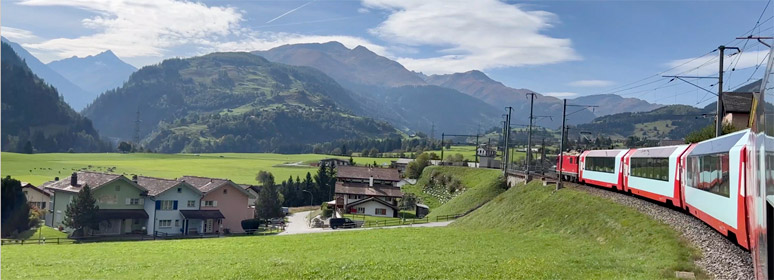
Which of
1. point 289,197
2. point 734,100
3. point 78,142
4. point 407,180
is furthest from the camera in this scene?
point 78,142

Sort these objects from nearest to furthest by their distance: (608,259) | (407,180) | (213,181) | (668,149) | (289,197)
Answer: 1. (608,259)
2. (668,149)
3. (213,181)
4. (289,197)
5. (407,180)

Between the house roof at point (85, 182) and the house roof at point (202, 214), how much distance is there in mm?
6085

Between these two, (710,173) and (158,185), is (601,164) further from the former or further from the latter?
(158,185)

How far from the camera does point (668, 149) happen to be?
92.7 ft

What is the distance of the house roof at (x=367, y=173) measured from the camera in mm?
99750

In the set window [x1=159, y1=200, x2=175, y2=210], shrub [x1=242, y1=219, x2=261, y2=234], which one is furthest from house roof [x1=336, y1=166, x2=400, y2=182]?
window [x1=159, y1=200, x2=175, y2=210]

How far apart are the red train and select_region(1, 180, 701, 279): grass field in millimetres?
1640

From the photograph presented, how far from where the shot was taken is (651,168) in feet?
100

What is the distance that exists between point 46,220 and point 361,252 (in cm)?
5311

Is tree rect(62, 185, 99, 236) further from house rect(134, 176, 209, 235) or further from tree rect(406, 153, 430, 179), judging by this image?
tree rect(406, 153, 430, 179)

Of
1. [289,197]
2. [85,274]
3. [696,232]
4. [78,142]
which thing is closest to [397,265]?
[696,232]

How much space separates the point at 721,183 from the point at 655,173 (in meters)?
13.7

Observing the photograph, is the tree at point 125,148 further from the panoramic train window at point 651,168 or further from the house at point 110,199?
the panoramic train window at point 651,168

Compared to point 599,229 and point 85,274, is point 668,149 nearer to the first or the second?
point 599,229
